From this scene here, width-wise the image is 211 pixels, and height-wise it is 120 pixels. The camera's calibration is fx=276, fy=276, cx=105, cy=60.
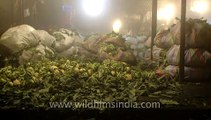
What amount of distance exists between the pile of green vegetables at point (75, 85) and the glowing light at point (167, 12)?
51.6ft

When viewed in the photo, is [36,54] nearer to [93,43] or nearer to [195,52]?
[93,43]

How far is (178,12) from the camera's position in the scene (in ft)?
75.3

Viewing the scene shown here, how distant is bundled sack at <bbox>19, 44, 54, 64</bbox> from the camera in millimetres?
8438

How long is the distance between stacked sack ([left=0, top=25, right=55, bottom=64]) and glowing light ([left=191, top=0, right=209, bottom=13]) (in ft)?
56.7

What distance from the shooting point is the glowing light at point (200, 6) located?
23.4m

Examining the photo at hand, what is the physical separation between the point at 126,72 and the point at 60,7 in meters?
11.2

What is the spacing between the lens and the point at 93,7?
79.7 ft

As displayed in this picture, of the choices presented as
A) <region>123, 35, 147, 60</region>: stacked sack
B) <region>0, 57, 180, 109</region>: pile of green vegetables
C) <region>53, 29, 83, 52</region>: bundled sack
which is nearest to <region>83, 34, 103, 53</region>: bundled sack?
<region>53, 29, 83, 52</region>: bundled sack

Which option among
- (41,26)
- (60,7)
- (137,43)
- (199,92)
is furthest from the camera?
(60,7)

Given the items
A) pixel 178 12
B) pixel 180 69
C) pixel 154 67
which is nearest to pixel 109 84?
pixel 180 69

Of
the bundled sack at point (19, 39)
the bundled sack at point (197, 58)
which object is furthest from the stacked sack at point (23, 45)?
the bundled sack at point (197, 58)

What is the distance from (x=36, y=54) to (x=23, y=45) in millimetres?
519

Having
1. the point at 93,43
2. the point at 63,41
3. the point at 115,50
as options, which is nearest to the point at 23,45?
the point at 63,41

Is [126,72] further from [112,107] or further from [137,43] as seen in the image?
[137,43]
